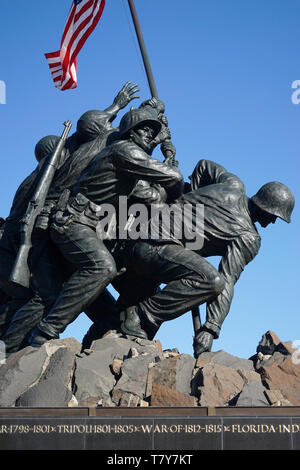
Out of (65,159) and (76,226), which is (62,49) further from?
(76,226)

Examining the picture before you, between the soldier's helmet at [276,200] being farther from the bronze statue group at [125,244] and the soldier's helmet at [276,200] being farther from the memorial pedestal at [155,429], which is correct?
the memorial pedestal at [155,429]

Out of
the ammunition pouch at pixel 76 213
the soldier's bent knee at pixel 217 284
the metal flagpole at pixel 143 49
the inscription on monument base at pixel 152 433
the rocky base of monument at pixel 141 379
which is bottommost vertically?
the inscription on monument base at pixel 152 433

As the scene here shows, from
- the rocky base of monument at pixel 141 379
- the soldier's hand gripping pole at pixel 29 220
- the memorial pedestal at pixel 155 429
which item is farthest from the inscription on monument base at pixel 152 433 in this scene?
the soldier's hand gripping pole at pixel 29 220

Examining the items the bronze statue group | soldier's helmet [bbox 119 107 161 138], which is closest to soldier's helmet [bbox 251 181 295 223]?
the bronze statue group

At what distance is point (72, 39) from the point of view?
12117mm

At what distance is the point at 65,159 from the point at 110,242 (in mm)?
1477

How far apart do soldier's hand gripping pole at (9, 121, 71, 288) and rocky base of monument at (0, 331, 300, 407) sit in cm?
119

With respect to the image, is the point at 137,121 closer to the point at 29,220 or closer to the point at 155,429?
the point at 29,220

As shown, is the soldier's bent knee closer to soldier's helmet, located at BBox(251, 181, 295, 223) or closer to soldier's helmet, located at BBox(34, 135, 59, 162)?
soldier's helmet, located at BBox(251, 181, 295, 223)

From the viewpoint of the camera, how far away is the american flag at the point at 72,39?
12117 millimetres

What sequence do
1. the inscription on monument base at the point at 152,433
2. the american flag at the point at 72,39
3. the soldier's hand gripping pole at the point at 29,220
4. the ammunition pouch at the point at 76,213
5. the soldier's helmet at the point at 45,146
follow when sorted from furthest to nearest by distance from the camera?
the american flag at the point at 72,39 → the soldier's helmet at the point at 45,146 → the soldier's hand gripping pole at the point at 29,220 → the ammunition pouch at the point at 76,213 → the inscription on monument base at the point at 152,433

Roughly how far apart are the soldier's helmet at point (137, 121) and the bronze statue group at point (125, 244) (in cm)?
2

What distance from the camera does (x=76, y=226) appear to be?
31.3ft
